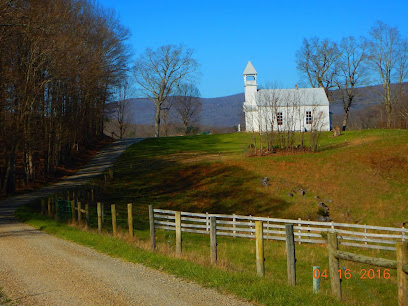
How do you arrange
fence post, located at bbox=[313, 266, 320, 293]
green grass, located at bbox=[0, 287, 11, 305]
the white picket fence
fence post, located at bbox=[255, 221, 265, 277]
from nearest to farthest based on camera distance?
green grass, located at bbox=[0, 287, 11, 305] → fence post, located at bbox=[313, 266, 320, 293] → fence post, located at bbox=[255, 221, 265, 277] → the white picket fence

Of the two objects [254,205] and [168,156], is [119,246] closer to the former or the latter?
[254,205]

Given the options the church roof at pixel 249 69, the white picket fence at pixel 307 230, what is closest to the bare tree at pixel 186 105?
the church roof at pixel 249 69

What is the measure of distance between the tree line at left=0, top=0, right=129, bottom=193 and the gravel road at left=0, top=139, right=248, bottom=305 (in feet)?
41.5

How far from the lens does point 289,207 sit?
32250 mm

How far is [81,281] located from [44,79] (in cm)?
2707

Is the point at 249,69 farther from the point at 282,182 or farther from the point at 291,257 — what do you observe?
the point at 291,257

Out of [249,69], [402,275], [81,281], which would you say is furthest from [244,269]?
[249,69]

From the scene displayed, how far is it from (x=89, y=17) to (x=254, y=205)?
2687cm

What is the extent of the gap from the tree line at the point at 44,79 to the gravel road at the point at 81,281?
41.5 feet

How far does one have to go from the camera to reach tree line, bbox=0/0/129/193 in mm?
27984

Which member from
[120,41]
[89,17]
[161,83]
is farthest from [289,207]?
[161,83]

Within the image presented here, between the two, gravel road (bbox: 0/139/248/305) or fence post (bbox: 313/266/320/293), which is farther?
fence post (bbox: 313/266/320/293)

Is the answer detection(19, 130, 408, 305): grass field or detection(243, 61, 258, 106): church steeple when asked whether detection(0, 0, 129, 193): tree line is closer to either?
detection(19, 130, 408, 305): grass field

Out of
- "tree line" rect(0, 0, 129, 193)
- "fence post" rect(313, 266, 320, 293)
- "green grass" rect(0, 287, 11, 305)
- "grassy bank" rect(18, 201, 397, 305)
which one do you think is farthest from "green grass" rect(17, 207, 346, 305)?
"tree line" rect(0, 0, 129, 193)
